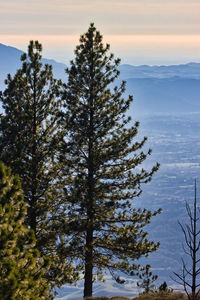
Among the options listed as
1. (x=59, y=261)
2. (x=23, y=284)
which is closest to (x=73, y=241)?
(x=59, y=261)

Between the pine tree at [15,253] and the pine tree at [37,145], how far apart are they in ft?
31.1

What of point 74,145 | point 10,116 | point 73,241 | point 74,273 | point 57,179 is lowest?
point 74,273

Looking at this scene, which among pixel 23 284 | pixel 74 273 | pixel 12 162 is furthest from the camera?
pixel 74 273

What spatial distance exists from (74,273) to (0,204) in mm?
13096

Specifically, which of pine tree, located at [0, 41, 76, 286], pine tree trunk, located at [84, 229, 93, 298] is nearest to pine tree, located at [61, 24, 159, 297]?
pine tree trunk, located at [84, 229, 93, 298]

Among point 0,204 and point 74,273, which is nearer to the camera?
point 0,204

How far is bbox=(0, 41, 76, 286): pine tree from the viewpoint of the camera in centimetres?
2222

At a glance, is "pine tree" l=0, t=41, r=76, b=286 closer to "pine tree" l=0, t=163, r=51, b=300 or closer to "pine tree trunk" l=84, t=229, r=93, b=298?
"pine tree trunk" l=84, t=229, r=93, b=298

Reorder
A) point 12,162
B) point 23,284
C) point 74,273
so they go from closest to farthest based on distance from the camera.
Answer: point 23,284 < point 12,162 < point 74,273

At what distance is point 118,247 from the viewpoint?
→ 900 inches

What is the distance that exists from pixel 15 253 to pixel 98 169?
1206cm

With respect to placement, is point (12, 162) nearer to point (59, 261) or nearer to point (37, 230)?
point (37, 230)

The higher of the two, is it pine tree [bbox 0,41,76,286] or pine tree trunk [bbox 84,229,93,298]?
pine tree [bbox 0,41,76,286]

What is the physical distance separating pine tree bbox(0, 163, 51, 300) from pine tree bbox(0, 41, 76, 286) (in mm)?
9487
